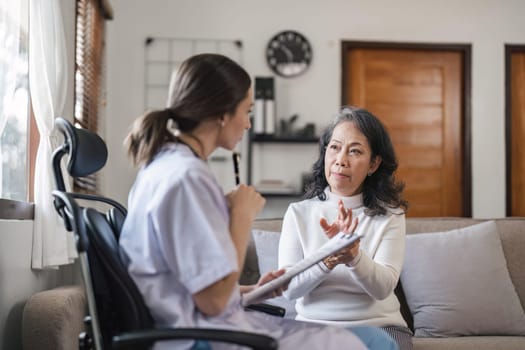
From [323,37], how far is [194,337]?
4681mm

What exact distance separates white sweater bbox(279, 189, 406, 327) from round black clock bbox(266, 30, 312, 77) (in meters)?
3.49

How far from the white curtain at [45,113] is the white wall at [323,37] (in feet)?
7.71

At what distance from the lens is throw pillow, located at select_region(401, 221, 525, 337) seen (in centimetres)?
268

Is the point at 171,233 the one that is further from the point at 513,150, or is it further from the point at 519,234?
the point at 513,150

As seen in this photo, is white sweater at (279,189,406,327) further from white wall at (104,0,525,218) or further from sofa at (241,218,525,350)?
white wall at (104,0,525,218)

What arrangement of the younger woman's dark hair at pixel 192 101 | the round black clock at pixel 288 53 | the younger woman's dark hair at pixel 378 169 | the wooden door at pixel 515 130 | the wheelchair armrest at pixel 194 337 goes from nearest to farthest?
the wheelchair armrest at pixel 194 337 < the younger woman's dark hair at pixel 192 101 < the younger woman's dark hair at pixel 378 169 < the round black clock at pixel 288 53 < the wooden door at pixel 515 130

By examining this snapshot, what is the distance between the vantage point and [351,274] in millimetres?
2086

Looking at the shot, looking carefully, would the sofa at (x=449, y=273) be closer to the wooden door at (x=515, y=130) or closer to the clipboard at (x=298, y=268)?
the clipboard at (x=298, y=268)

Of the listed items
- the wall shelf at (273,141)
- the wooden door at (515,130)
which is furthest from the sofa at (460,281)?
the wooden door at (515,130)

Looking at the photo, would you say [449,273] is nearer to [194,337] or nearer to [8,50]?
[194,337]

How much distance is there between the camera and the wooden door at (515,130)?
19.4ft

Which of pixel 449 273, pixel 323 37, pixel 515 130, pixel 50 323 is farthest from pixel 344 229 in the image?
pixel 515 130

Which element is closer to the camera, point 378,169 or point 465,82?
point 378,169

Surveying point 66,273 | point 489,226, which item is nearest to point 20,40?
point 66,273
